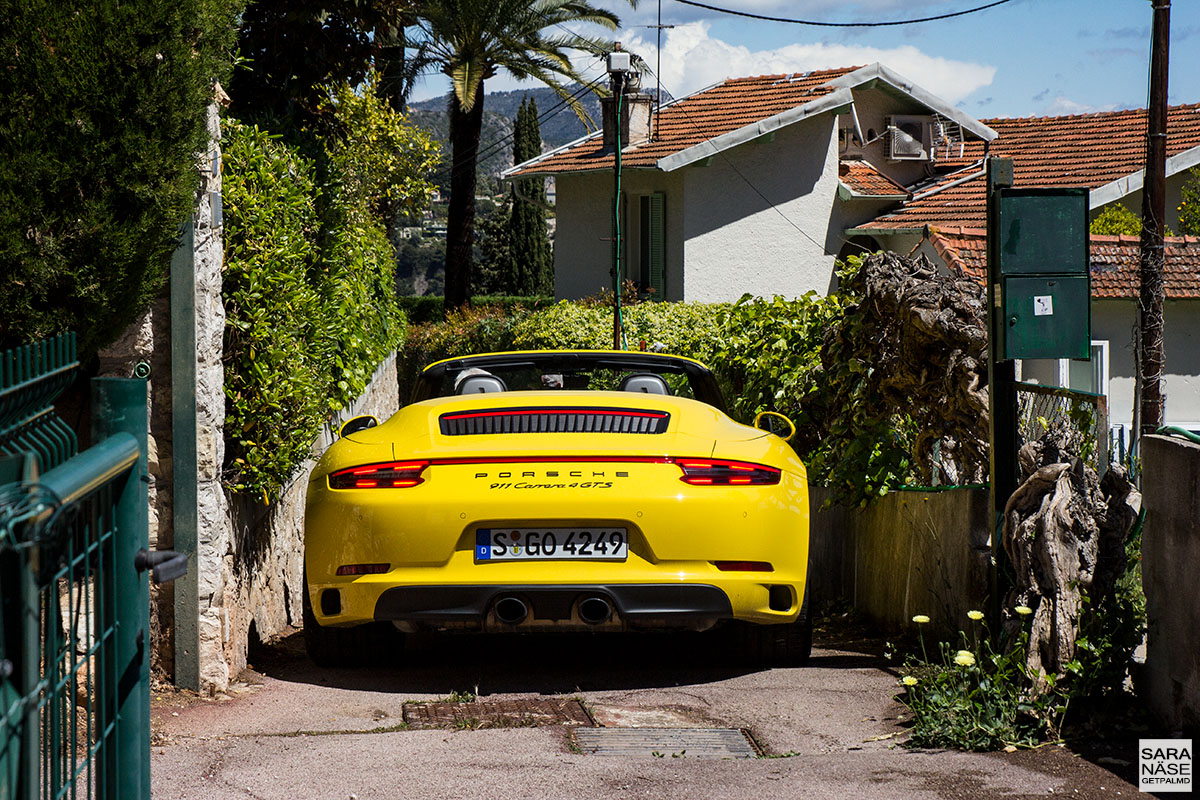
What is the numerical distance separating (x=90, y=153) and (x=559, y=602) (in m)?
2.44

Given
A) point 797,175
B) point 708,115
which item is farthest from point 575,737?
point 708,115

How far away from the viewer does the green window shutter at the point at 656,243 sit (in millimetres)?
29266

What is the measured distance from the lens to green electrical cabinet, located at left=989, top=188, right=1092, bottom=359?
5332 millimetres

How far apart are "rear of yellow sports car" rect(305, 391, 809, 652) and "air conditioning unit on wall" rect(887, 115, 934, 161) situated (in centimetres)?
2631

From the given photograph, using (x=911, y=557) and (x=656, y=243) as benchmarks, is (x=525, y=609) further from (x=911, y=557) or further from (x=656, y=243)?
(x=656, y=243)

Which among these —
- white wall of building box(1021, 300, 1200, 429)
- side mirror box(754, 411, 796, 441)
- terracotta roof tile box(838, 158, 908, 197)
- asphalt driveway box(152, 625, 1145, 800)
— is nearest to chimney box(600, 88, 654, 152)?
terracotta roof tile box(838, 158, 908, 197)

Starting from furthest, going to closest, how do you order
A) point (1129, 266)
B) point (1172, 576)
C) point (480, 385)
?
point (1129, 266)
point (480, 385)
point (1172, 576)

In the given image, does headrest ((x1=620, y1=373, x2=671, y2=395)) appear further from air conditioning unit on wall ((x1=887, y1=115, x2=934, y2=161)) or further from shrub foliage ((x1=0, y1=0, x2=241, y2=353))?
air conditioning unit on wall ((x1=887, y1=115, x2=934, y2=161))

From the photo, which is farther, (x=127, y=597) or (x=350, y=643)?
(x=350, y=643)

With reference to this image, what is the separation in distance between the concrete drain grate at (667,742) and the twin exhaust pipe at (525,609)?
0.62 meters

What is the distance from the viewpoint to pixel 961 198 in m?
28.8

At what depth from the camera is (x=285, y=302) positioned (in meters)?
6.93

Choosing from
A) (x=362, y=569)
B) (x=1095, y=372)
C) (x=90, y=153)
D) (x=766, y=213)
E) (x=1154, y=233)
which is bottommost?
(x=362, y=569)

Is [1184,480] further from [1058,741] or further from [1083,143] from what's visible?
[1083,143]
